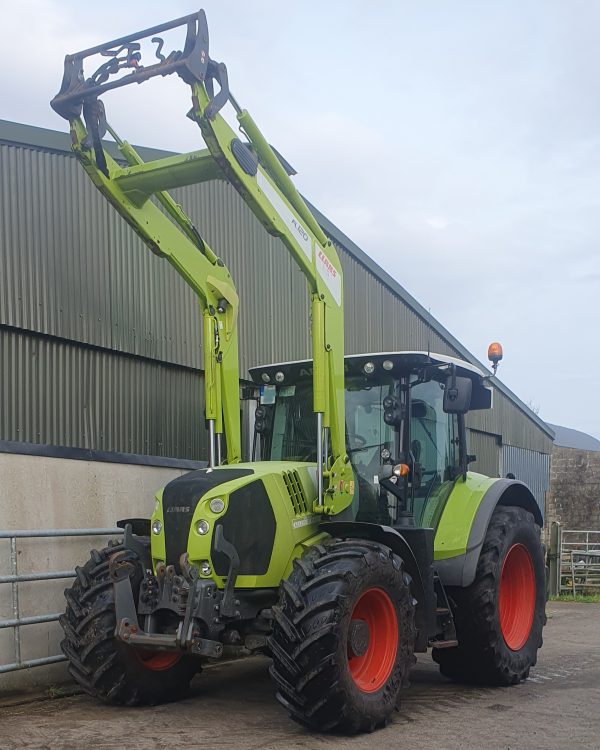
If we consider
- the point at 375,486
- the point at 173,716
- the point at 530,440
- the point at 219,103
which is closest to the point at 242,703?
the point at 173,716

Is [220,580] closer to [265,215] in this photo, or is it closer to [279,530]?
[279,530]

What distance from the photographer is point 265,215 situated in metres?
7.19

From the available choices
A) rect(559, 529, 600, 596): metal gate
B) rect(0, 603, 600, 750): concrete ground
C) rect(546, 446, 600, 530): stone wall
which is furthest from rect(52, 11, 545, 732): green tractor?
rect(546, 446, 600, 530): stone wall

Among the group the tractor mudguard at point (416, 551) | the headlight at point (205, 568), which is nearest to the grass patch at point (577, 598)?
the tractor mudguard at point (416, 551)

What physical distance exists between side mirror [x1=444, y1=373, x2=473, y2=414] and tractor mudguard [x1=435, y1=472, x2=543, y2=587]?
85 centimetres

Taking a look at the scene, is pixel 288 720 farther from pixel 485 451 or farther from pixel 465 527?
pixel 485 451

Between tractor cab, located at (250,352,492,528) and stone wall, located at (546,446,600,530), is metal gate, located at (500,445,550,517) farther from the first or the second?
tractor cab, located at (250,352,492,528)

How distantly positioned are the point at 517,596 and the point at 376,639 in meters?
2.48

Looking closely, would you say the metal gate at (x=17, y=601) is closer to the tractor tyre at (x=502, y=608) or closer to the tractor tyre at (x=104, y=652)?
the tractor tyre at (x=104, y=652)

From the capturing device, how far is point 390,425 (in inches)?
306

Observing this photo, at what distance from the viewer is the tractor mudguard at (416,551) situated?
6875 mm

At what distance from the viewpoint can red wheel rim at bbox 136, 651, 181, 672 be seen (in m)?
6.94

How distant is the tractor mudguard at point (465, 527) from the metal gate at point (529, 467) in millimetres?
10921

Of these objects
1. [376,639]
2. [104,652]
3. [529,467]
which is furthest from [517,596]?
[529,467]
